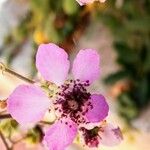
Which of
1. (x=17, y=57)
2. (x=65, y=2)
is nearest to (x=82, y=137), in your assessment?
(x=65, y=2)

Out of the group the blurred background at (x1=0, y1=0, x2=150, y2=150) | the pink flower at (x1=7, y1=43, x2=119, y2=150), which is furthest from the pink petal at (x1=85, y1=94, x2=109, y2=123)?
the blurred background at (x1=0, y1=0, x2=150, y2=150)

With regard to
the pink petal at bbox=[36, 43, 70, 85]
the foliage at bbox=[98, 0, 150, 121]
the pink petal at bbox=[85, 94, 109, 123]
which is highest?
the foliage at bbox=[98, 0, 150, 121]

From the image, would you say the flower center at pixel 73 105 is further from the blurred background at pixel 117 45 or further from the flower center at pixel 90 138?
the blurred background at pixel 117 45

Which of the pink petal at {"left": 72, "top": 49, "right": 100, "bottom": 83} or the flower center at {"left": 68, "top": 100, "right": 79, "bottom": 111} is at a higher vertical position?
the pink petal at {"left": 72, "top": 49, "right": 100, "bottom": 83}

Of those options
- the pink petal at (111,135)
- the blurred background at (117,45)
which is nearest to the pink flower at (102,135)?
the pink petal at (111,135)

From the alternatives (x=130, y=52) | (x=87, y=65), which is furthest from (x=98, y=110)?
(x=130, y=52)

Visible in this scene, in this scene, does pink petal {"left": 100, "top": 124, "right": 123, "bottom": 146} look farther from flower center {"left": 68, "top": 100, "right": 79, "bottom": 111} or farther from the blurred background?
the blurred background

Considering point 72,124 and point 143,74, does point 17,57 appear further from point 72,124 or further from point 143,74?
point 72,124
